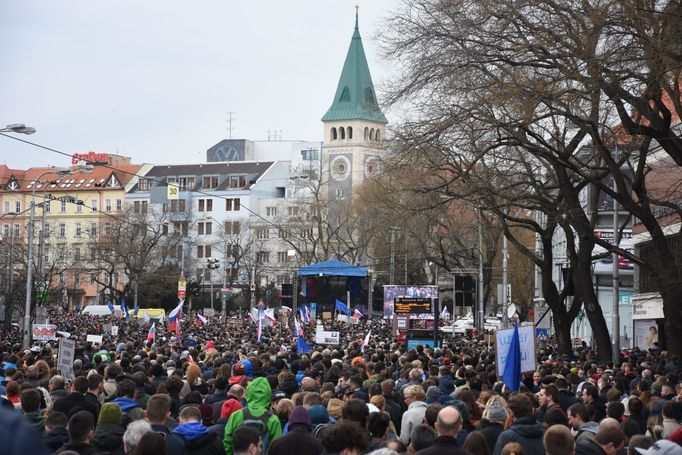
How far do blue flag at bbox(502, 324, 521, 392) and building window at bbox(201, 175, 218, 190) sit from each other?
420 ft

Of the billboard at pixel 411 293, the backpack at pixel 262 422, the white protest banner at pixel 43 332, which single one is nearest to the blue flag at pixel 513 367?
the backpack at pixel 262 422

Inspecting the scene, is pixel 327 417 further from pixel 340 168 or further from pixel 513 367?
pixel 340 168

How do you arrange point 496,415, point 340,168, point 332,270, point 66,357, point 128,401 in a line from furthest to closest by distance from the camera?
point 340,168
point 332,270
point 66,357
point 128,401
point 496,415

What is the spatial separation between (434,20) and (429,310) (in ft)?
72.6

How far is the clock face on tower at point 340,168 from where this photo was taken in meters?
152

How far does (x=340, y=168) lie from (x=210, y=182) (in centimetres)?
1823

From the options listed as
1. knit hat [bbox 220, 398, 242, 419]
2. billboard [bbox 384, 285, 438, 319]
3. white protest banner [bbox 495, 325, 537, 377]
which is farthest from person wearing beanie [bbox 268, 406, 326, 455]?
billboard [bbox 384, 285, 438, 319]

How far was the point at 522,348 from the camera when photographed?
16.3 m

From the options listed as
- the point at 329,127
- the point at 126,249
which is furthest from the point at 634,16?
the point at 329,127

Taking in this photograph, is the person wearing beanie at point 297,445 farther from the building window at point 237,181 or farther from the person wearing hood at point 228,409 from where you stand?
the building window at point 237,181

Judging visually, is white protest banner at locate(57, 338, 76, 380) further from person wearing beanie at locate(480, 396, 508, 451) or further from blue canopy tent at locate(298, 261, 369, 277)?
blue canopy tent at locate(298, 261, 369, 277)

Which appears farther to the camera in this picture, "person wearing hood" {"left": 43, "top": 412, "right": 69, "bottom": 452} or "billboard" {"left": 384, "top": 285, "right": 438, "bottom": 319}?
"billboard" {"left": 384, "top": 285, "right": 438, "bottom": 319}

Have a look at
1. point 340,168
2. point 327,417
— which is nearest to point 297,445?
A: point 327,417

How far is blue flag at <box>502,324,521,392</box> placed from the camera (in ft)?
51.1
